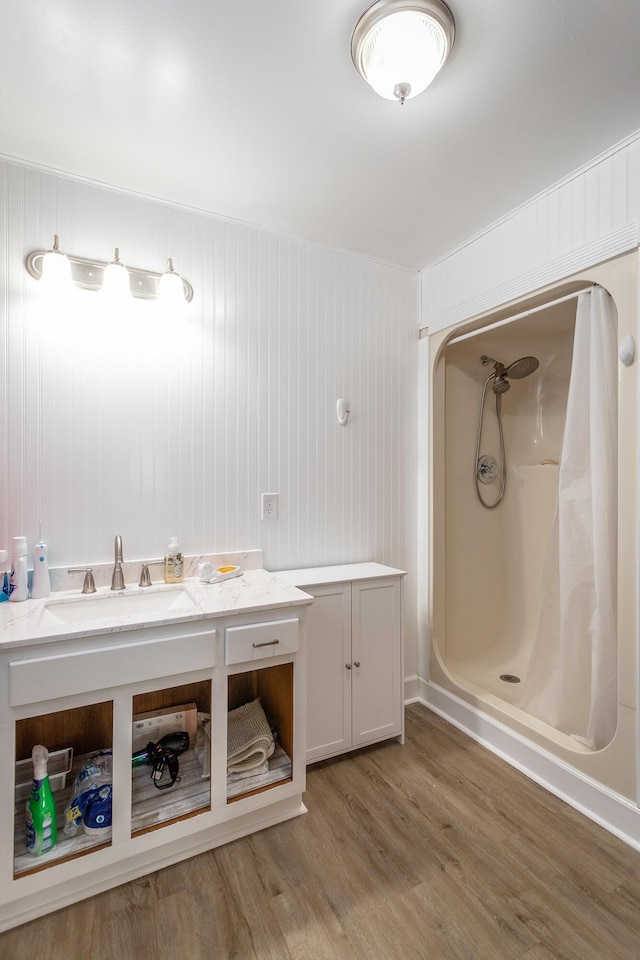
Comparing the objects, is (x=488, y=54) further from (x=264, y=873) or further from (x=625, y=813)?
(x=264, y=873)

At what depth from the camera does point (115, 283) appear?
71.8 inches

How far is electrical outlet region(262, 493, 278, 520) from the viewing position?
2236 mm

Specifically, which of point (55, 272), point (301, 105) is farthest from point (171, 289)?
point (301, 105)

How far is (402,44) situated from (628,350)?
119 cm

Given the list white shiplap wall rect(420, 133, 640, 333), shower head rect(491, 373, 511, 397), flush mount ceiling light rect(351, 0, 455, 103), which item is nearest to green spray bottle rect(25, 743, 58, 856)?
flush mount ceiling light rect(351, 0, 455, 103)

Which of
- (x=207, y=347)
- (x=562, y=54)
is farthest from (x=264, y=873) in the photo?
(x=562, y=54)

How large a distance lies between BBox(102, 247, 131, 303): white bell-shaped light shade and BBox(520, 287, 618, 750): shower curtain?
5.97 ft

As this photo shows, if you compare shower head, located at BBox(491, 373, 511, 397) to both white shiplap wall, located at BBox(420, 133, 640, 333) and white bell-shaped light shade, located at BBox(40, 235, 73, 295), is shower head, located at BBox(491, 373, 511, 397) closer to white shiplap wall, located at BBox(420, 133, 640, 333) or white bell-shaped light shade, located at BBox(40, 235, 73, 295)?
white shiplap wall, located at BBox(420, 133, 640, 333)

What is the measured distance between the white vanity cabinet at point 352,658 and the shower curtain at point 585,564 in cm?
67

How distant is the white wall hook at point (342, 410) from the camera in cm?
242

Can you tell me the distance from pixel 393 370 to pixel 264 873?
2.25 metres

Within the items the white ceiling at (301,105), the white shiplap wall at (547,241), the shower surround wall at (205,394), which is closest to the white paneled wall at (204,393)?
the shower surround wall at (205,394)

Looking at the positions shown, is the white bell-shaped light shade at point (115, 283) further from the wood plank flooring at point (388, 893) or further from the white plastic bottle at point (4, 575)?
the wood plank flooring at point (388, 893)

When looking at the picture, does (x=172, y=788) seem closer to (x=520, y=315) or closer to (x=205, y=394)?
(x=205, y=394)
